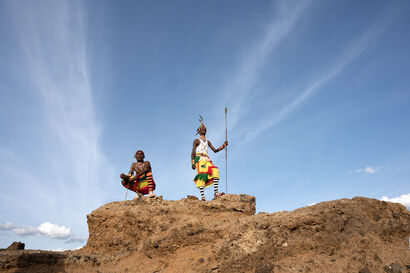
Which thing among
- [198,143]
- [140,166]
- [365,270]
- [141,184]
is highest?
[198,143]

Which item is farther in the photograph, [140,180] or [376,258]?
[140,180]

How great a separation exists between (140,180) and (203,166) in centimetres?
232

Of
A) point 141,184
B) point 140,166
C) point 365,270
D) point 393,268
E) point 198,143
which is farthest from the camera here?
point 198,143

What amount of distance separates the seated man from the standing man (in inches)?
66.1

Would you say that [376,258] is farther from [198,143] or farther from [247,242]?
[198,143]

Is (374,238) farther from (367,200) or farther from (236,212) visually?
(236,212)

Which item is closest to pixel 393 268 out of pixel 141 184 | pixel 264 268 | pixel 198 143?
pixel 264 268

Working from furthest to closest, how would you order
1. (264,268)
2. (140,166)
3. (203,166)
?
1. (203,166)
2. (140,166)
3. (264,268)

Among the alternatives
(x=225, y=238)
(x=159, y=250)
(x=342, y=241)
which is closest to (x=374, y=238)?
(x=342, y=241)

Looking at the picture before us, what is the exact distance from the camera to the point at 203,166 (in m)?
10.5

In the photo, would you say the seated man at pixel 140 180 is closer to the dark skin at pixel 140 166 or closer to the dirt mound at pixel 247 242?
the dark skin at pixel 140 166

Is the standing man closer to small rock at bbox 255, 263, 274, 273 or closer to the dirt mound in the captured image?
the dirt mound

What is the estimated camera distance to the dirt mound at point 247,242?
560 centimetres

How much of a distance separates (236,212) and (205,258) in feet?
7.96
